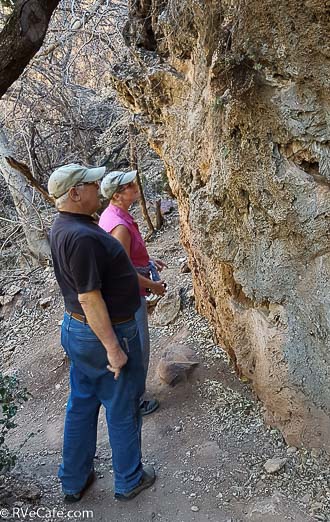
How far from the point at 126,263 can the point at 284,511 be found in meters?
1.65

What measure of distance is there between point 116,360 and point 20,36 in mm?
2004

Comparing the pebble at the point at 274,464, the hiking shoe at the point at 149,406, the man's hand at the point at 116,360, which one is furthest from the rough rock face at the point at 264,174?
the man's hand at the point at 116,360

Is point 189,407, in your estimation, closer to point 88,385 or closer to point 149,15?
point 88,385

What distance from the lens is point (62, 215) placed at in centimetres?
286

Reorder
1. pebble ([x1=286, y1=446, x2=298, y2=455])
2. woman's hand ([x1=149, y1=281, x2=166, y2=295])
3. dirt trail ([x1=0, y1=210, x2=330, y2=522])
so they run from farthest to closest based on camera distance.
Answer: woman's hand ([x1=149, y1=281, x2=166, y2=295])
pebble ([x1=286, y1=446, x2=298, y2=455])
dirt trail ([x1=0, y1=210, x2=330, y2=522])

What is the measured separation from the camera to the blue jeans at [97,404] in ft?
→ 9.80

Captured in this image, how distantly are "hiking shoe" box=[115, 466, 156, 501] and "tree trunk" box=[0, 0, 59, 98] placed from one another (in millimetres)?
2514

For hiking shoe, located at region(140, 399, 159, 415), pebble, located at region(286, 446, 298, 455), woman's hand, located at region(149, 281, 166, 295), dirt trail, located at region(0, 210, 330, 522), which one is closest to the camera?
dirt trail, located at region(0, 210, 330, 522)

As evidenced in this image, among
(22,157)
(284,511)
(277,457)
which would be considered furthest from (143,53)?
(22,157)

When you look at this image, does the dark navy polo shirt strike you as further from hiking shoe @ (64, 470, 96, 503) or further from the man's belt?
hiking shoe @ (64, 470, 96, 503)

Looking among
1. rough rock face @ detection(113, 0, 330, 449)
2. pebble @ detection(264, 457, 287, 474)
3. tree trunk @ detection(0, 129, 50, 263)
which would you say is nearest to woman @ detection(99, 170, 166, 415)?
rough rock face @ detection(113, 0, 330, 449)

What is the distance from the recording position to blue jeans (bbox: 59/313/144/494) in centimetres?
299

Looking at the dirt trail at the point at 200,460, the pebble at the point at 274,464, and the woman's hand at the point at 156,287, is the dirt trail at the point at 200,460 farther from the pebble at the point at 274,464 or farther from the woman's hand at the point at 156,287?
the woman's hand at the point at 156,287

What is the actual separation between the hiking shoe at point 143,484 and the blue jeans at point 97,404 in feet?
0.11
